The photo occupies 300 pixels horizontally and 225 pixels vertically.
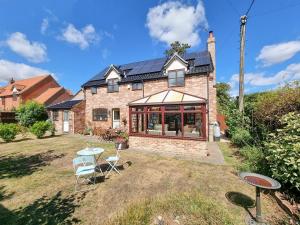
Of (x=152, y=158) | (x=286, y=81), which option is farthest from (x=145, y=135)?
(x=286, y=81)

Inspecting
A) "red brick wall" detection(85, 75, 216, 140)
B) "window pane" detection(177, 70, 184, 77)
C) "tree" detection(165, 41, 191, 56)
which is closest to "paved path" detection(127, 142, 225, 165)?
"red brick wall" detection(85, 75, 216, 140)

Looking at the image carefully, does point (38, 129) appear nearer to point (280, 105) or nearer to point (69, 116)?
→ point (69, 116)

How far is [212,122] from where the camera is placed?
13.9 m

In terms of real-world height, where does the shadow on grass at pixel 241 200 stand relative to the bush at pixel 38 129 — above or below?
below

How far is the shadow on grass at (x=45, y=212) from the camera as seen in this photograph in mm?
4230

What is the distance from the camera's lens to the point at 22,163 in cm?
880

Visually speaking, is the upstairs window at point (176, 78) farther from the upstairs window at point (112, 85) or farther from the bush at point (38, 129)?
the bush at point (38, 129)

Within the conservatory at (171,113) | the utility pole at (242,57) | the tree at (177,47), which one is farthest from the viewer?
the tree at (177,47)

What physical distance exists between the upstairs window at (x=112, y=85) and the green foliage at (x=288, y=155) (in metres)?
15.1

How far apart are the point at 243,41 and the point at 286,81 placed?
222 inches

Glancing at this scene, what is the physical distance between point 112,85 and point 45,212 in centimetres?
1485

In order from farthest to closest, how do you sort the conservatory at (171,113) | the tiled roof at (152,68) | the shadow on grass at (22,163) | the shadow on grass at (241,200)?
the tiled roof at (152,68) → the conservatory at (171,113) → the shadow on grass at (22,163) → the shadow on grass at (241,200)

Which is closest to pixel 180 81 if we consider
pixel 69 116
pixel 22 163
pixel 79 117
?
pixel 79 117

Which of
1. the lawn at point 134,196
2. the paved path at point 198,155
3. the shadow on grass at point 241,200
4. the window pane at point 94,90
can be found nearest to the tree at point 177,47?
the window pane at point 94,90
